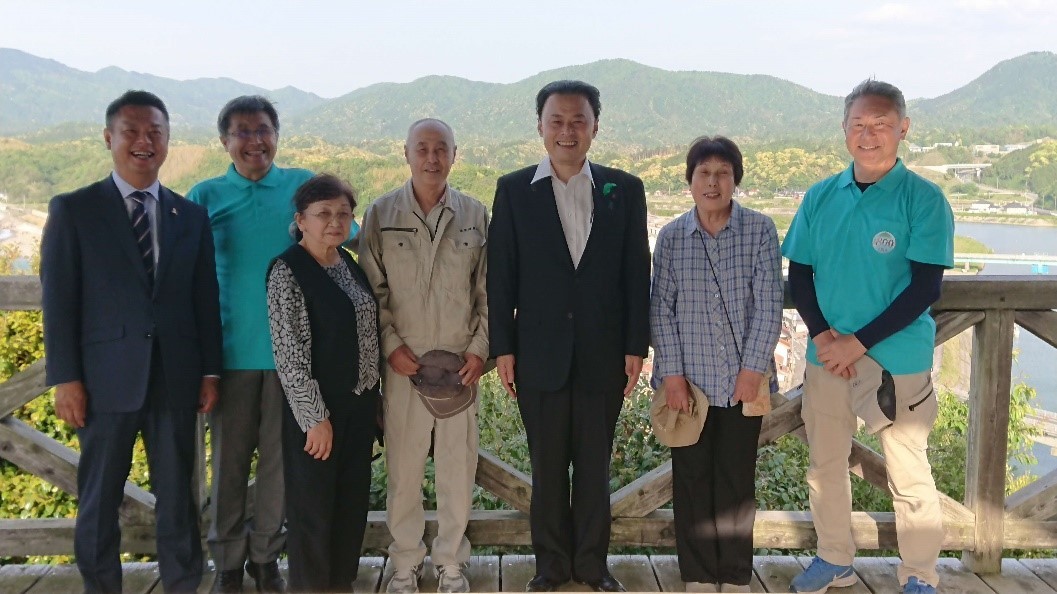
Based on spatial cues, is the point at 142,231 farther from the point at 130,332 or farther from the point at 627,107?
the point at 627,107

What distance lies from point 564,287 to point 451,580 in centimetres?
102

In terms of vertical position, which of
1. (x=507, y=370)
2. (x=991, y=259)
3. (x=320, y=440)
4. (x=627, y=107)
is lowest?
(x=991, y=259)

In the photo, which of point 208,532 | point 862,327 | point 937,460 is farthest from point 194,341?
point 937,460

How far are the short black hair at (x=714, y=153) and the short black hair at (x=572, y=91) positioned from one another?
33 cm

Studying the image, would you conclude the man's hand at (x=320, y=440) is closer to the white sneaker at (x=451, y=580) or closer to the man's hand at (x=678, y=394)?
the white sneaker at (x=451, y=580)

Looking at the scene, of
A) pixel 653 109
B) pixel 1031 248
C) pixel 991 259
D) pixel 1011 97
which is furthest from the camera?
pixel 1011 97

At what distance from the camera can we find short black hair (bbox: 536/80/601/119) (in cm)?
238

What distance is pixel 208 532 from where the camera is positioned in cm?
259

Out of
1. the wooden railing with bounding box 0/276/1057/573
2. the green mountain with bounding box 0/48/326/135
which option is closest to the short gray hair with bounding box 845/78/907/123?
the wooden railing with bounding box 0/276/1057/573

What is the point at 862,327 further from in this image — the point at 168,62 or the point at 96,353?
the point at 168,62

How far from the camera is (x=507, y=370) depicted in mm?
2436

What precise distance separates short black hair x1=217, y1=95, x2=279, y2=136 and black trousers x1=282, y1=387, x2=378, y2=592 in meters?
0.97

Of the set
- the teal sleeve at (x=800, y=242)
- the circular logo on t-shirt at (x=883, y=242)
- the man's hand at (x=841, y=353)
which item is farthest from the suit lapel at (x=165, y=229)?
the circular logo on t-shirt at (x=883, y=242)

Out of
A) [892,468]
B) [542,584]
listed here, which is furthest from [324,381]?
[892,468]
